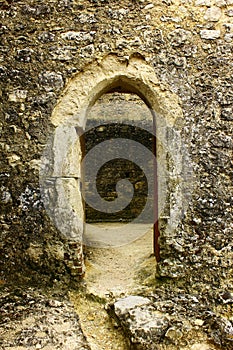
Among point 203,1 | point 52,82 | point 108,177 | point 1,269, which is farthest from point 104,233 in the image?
point 203,1

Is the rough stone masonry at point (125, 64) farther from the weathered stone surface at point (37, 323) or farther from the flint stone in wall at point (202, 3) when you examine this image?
the weathered stone surface at point (37, 323)

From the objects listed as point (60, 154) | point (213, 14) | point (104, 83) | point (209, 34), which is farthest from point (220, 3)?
point (60, 154)

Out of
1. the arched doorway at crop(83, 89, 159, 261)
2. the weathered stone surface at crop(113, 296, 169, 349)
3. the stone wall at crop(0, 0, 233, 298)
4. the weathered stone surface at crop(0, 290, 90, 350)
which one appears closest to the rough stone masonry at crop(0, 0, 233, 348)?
the stone wall at crop(0, 0, 233, 298)

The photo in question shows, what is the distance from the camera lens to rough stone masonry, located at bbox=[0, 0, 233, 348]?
3.29 m

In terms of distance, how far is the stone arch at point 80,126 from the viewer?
10.9ft

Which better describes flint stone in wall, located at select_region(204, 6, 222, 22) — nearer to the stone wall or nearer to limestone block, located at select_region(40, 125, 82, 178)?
the stone wall

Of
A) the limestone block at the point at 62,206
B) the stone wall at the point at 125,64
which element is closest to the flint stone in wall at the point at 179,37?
the stone wall at the point at 125,64

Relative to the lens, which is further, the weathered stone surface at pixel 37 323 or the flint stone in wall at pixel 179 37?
the flint stone in wall at pixel 179 37

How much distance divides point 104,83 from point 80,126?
17.3 inches

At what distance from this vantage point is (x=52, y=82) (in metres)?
3.33

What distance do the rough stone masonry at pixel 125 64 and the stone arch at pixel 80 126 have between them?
40mm

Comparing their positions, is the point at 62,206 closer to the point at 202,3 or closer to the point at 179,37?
the point at 179,37

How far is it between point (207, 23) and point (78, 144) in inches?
62.0

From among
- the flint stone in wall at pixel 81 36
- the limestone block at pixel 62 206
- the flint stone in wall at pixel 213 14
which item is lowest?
the limestone block at pixel 62 206
